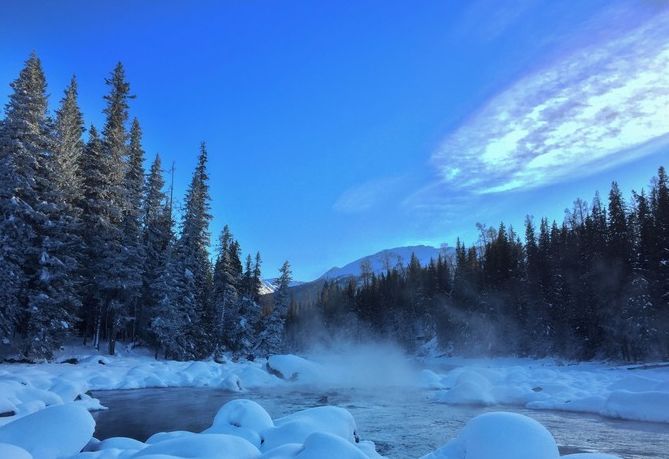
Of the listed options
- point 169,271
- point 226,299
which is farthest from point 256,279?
point 169,271

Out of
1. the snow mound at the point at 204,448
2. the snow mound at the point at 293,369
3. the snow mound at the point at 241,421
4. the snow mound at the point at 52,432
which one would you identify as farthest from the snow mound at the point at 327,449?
the snow mound at the point at 293,369

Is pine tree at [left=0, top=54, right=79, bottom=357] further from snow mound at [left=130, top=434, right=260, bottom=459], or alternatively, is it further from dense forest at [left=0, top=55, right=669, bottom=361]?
snow mound at [left=130, top=434, right=260, bottom=459]

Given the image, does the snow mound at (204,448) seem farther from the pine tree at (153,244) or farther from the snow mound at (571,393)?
the pine tree at (153,244)

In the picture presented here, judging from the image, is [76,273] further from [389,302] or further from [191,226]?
[389,302]

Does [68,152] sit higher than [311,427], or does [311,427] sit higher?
[68,152]

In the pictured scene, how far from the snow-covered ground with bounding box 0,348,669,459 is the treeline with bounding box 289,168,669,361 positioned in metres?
6.06

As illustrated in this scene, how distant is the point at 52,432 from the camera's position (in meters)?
8.23

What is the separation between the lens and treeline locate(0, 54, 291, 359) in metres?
26.2

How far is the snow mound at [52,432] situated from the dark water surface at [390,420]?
4.34 m

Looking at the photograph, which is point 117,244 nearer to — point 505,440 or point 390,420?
point 390,420

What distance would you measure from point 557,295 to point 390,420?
39.9 m

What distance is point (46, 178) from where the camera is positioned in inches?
1127

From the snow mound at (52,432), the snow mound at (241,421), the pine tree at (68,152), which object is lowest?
the snow mound at (241,421)

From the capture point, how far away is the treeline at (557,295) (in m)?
38.9
